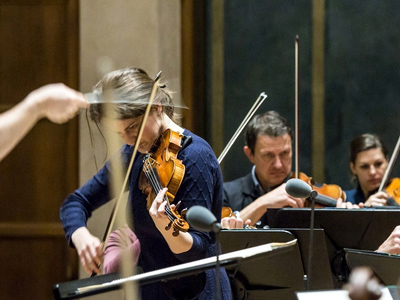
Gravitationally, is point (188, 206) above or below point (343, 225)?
above

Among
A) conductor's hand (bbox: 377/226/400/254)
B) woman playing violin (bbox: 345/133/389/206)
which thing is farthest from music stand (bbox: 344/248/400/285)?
woman playing violin (bbox: 345/133/389/206)

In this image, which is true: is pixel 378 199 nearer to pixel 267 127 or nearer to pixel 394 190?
pixel 394 190

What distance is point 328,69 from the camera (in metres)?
4.55

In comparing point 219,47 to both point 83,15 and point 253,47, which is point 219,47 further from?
point 83,15

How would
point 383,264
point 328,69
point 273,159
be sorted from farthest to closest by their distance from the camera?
point 328,69 → point 273,159 → point 383,264

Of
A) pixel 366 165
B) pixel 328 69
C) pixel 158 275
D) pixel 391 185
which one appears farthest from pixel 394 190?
pixel 158 275

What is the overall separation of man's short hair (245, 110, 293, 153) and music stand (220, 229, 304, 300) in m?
1.37

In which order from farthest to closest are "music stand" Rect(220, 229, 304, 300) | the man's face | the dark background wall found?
the dark background wall < the man's face < "music stand" Rect(220, 229, 304, 300)

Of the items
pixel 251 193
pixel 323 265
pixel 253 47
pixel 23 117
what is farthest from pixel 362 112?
pixel 23 117

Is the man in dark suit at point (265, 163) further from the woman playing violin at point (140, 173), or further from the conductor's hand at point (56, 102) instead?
the conductor's hand at point (56, 102)

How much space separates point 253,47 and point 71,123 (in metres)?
1.18

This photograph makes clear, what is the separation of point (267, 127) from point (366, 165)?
2.18 ft

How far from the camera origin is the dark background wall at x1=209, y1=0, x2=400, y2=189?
4.52m

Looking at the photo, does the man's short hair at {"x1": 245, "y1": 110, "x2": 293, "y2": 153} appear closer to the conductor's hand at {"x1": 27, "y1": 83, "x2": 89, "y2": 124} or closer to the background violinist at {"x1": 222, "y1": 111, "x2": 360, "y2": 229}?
the background violinist at {"x1": 222, "y1": 111, "x2": 360, "y2": 229}
